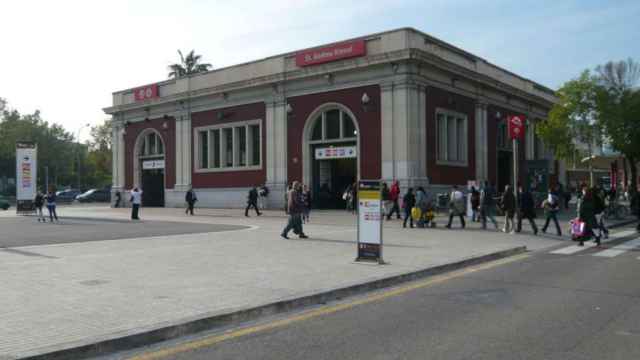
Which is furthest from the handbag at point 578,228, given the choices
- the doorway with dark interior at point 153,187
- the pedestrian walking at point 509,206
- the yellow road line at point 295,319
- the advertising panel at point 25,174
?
the doorway with dark interior at point 153,187

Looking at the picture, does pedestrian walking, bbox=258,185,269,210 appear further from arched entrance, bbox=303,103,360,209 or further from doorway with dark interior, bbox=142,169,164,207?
doorway with dark interior, bbox=142,169,164,207

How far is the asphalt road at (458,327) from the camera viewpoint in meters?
5.77

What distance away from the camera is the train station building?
30.0 meters

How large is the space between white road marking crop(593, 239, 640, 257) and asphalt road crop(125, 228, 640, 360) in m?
4.18

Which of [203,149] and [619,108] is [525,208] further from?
[203,149]

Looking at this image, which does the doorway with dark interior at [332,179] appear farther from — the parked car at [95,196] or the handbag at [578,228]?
the parked car at [95,196]

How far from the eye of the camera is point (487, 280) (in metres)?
10.2

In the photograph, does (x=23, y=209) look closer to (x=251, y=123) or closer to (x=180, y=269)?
(x=251, y=123)

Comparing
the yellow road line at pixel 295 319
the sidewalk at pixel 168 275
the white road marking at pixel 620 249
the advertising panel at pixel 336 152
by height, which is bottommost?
the yellow road line at pixel 295 319

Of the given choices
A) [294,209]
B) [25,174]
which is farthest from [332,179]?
[294,209]

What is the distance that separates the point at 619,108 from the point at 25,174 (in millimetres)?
32763

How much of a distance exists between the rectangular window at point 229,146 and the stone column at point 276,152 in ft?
4.05

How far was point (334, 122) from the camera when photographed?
33.0m

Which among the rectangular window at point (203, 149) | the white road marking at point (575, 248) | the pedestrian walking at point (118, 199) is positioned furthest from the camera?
the pedestrian walking at point (118, 199)
